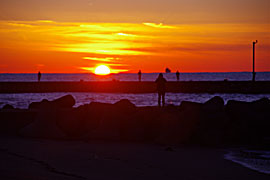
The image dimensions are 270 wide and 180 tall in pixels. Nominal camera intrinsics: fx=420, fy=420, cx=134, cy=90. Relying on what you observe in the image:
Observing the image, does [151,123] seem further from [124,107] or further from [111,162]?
[111,162]

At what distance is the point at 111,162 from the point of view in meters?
7.36

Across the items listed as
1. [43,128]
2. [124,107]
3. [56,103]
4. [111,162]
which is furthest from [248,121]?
[56,103]

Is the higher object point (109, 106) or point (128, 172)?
point (109, 106)

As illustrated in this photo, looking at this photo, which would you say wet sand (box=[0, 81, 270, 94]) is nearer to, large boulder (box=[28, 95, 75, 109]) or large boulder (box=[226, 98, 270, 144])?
large boulder (box=[28, 95, 75, 109])

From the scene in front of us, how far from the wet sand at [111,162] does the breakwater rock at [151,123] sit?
29.8 inches

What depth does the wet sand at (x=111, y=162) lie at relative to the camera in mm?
6086

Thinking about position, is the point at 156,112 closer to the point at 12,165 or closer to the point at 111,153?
the point at 111,153

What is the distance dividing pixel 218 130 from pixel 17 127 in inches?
212

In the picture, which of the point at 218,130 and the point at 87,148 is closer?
the point at 87,148

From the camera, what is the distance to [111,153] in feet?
27.9

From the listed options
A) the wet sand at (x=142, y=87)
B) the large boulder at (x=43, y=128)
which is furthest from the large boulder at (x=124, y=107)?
the wet sand at (x=142, y=87)

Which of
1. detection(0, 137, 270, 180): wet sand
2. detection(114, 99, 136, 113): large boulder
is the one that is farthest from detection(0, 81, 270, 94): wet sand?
detection(0, 137, 270, 180): wet sand

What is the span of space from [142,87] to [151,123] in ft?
124

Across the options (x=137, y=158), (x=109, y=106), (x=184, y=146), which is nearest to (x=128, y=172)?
(x=137, y=158)
